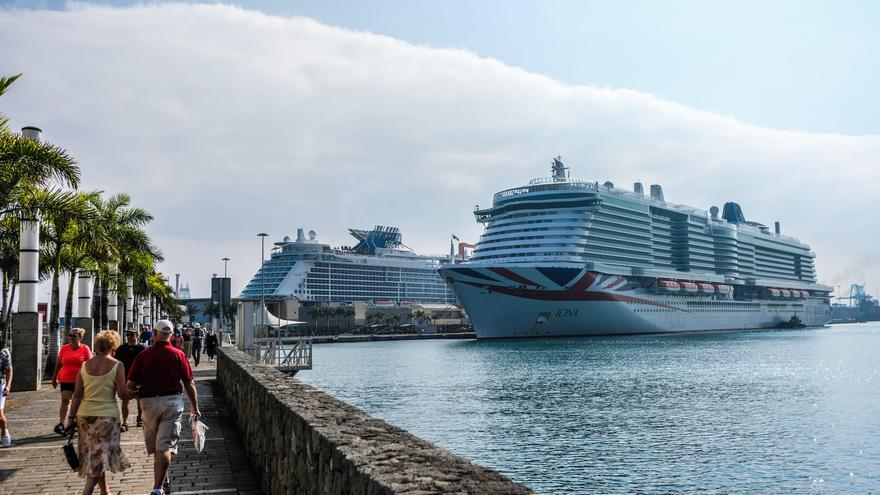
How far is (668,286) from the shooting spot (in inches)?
3445

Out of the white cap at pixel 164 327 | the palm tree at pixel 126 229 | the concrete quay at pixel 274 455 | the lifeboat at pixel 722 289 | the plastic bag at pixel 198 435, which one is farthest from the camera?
the lifeboat at pixel 722 289

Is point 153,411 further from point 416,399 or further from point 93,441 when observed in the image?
point 416,399

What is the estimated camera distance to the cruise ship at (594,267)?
74.2m

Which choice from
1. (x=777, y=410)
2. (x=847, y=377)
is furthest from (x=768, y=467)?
(x=847, y=377)

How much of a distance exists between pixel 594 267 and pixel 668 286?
1532cm

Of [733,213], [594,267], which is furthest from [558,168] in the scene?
[733,213]

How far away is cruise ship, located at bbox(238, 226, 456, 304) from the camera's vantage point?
136 meters

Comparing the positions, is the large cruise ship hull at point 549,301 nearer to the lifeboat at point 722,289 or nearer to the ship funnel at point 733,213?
the lifeboat at point 722,289

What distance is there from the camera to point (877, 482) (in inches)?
657

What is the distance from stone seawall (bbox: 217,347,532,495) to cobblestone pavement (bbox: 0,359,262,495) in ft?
1.74

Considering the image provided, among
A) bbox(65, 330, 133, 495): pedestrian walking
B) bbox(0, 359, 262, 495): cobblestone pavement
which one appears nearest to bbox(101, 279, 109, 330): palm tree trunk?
bbox(0, 359, 262, 495): cobblestone pavement

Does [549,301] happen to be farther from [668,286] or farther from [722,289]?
[722,289]

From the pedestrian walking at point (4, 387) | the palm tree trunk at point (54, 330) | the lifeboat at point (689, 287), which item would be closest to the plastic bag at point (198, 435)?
the pedestrian walking at point (4, 387)

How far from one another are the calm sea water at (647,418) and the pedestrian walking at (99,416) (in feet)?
34.8
